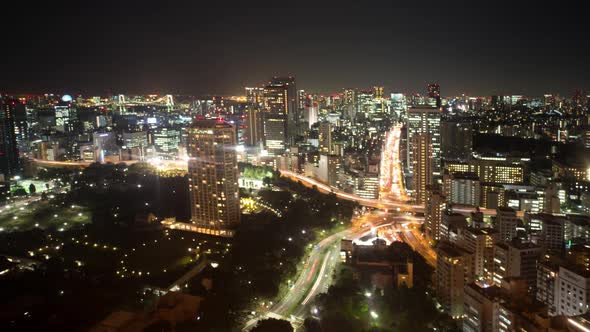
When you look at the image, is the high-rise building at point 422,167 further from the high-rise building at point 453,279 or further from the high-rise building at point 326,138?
the high-rise building at point 326,138

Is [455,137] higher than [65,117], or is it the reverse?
[65,117]

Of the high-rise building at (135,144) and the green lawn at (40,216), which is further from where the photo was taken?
the high-rise building at (135,144)

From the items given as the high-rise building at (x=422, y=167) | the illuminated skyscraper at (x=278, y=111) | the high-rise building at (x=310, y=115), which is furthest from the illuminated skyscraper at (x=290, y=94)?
the high-rise building at (x=422, y=167)

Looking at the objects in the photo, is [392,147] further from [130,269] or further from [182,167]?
[130,269]

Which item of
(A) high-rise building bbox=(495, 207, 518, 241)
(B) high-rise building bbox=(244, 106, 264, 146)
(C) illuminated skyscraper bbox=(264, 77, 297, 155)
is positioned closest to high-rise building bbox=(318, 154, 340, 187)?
(C) illuminated skyscraper bbox=(264, 77, 297, 155)

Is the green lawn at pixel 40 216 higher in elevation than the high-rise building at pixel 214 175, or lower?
lower

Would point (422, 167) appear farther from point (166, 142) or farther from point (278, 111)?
Result: point (166, 142)

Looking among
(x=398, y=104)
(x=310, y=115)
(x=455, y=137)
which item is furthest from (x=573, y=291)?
(x=398, y=104)

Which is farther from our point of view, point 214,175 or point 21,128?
point 21,128
